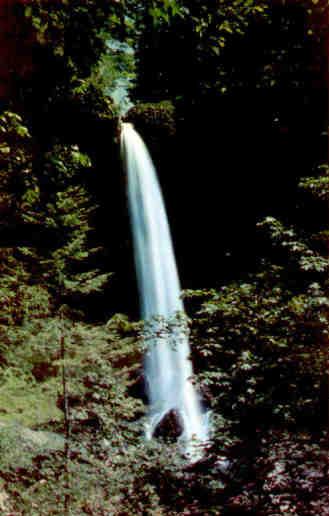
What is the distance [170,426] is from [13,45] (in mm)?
9574

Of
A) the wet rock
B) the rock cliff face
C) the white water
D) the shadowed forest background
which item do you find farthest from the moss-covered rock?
the rock cliff face

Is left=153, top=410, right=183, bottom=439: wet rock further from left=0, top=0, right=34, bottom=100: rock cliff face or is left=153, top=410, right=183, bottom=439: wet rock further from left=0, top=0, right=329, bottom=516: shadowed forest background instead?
left=0, top=0, right=34, bottom=100: rock cliff face

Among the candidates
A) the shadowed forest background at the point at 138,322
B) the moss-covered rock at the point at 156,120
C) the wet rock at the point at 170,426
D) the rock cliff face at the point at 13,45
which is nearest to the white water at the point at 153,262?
the moss-covered rock at the point at 156,120

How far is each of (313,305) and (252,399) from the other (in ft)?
3.99

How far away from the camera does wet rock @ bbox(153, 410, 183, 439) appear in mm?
10055

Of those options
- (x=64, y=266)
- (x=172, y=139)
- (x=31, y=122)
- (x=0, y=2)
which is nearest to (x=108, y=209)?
(x=172, y=139)

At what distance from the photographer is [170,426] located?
10.4 m

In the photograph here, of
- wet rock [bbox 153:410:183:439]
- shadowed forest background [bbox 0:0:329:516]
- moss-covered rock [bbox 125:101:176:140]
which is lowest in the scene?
wet rock [bbox 153:410:183:439]

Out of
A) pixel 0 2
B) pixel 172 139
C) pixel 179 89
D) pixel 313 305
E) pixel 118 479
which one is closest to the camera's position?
pixel 0 2

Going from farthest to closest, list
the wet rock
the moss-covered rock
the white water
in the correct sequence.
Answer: the moss-covered rock → the white water → the wet rock

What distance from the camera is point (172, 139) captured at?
52.8 ft

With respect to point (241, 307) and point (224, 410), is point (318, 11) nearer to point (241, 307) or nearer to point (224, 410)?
point (241, 307)

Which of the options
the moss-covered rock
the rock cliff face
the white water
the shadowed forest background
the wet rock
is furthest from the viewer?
the moss-covered rock

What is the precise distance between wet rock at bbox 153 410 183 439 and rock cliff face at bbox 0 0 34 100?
29.1 feet
